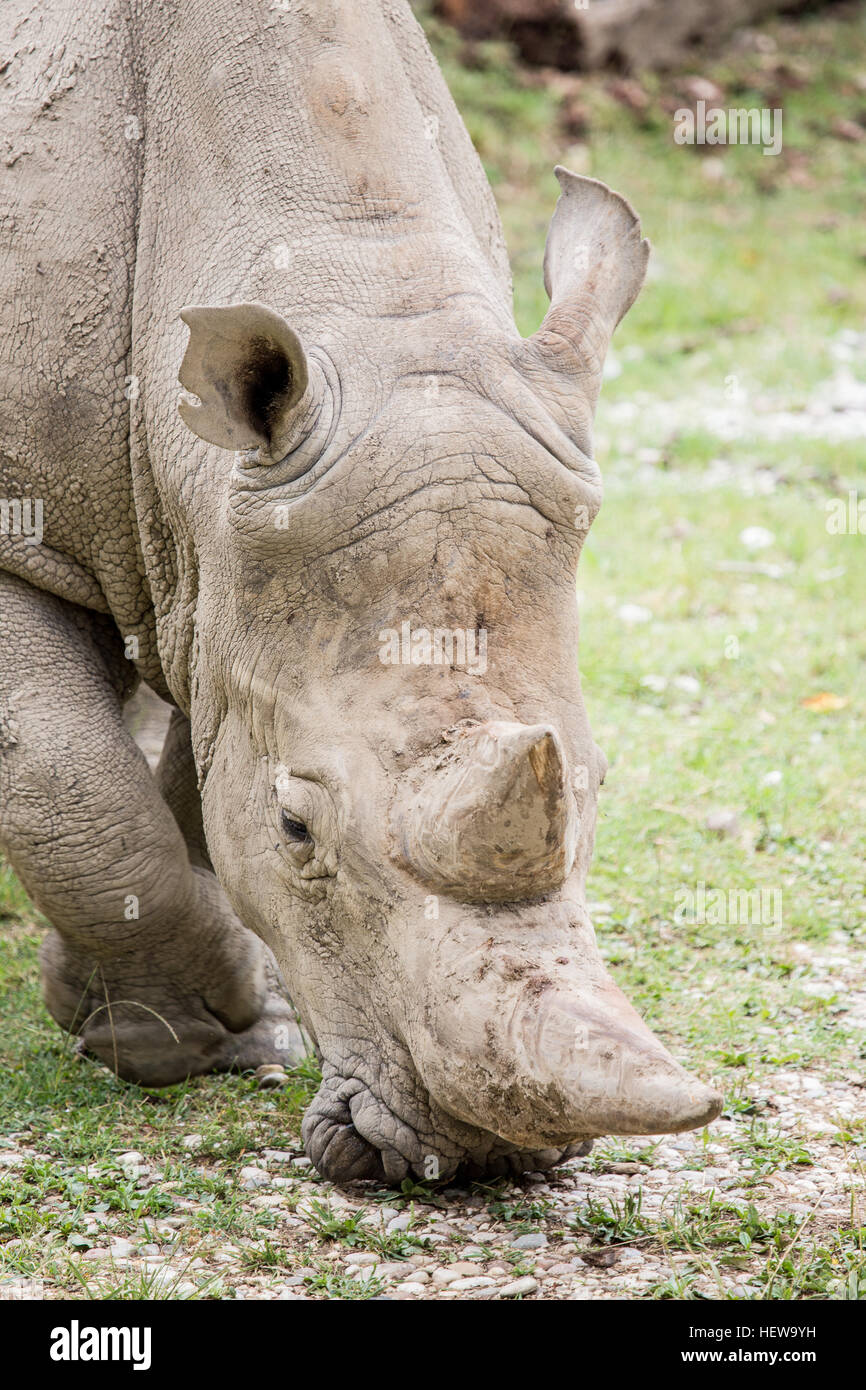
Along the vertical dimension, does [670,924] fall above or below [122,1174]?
above

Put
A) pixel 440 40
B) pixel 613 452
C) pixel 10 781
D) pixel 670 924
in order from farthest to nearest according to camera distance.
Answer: pixel 440 40
pixel 613 452
pixel 670 924
pixel 10 781

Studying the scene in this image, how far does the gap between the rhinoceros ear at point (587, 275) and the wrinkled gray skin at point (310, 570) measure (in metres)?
0.01

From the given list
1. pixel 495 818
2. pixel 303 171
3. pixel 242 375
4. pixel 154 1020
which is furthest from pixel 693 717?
pixel 495 818

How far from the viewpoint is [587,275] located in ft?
14.9

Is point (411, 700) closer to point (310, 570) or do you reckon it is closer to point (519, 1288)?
point (310, 570)

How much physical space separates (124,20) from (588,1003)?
3244 millimetres

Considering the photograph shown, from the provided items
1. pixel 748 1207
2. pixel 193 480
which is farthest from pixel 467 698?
pixel 748 1207

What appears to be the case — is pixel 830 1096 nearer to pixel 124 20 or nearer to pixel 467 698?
pixel 467 698

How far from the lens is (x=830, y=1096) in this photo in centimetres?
504

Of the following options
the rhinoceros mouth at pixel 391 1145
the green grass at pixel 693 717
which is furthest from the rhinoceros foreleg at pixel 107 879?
the rhinoceros mouth at pixel 391 1145

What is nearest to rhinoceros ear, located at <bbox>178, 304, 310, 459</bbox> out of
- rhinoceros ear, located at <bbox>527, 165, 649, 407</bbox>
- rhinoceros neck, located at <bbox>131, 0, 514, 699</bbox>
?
rhinoceros neck, located at <bbox>131, 0, 514, 699</bbox>

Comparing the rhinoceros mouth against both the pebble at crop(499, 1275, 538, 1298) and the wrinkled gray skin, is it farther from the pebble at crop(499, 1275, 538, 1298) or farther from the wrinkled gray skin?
the pebble at crop(499, 1275, 538, 1298)

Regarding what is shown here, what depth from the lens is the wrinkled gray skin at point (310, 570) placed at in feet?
11.9

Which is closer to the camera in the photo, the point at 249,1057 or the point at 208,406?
the point at 208,406
